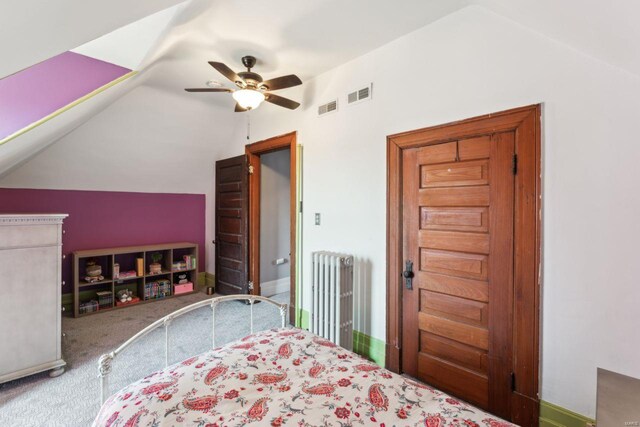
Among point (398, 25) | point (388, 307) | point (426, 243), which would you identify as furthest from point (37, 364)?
point (398, 25)

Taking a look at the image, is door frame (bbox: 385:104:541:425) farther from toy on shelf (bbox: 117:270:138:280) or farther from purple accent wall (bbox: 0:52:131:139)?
toy on shelf (bbox: 117:270:138:280)

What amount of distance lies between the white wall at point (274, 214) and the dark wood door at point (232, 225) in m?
0.41

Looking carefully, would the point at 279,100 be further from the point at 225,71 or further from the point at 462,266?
the point at 462,266

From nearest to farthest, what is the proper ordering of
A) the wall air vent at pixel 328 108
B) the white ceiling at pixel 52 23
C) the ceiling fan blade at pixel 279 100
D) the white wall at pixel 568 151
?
the white ceiling at pixel 52 23 < the white wall at pixel 568 151 < the ceiling fan blade at pixel 279 100 < the wall air vent at pixel 328 108

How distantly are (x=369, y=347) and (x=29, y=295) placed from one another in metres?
2.85

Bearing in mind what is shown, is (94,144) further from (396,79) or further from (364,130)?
(396,79)

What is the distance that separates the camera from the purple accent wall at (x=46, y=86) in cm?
180

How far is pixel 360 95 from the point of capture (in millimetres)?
2814

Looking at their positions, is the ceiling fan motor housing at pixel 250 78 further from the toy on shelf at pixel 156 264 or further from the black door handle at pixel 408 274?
the toy on shelf at pixel 156 264

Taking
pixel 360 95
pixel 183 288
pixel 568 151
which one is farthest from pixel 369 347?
pixel 183 288

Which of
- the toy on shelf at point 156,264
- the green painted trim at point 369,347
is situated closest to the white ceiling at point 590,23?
the green painted trim at point 369,347

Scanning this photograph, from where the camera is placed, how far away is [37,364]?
240cm

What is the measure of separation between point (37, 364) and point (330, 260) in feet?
8.25

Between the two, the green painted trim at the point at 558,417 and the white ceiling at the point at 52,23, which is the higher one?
the white ceiling at the point at 52,23
